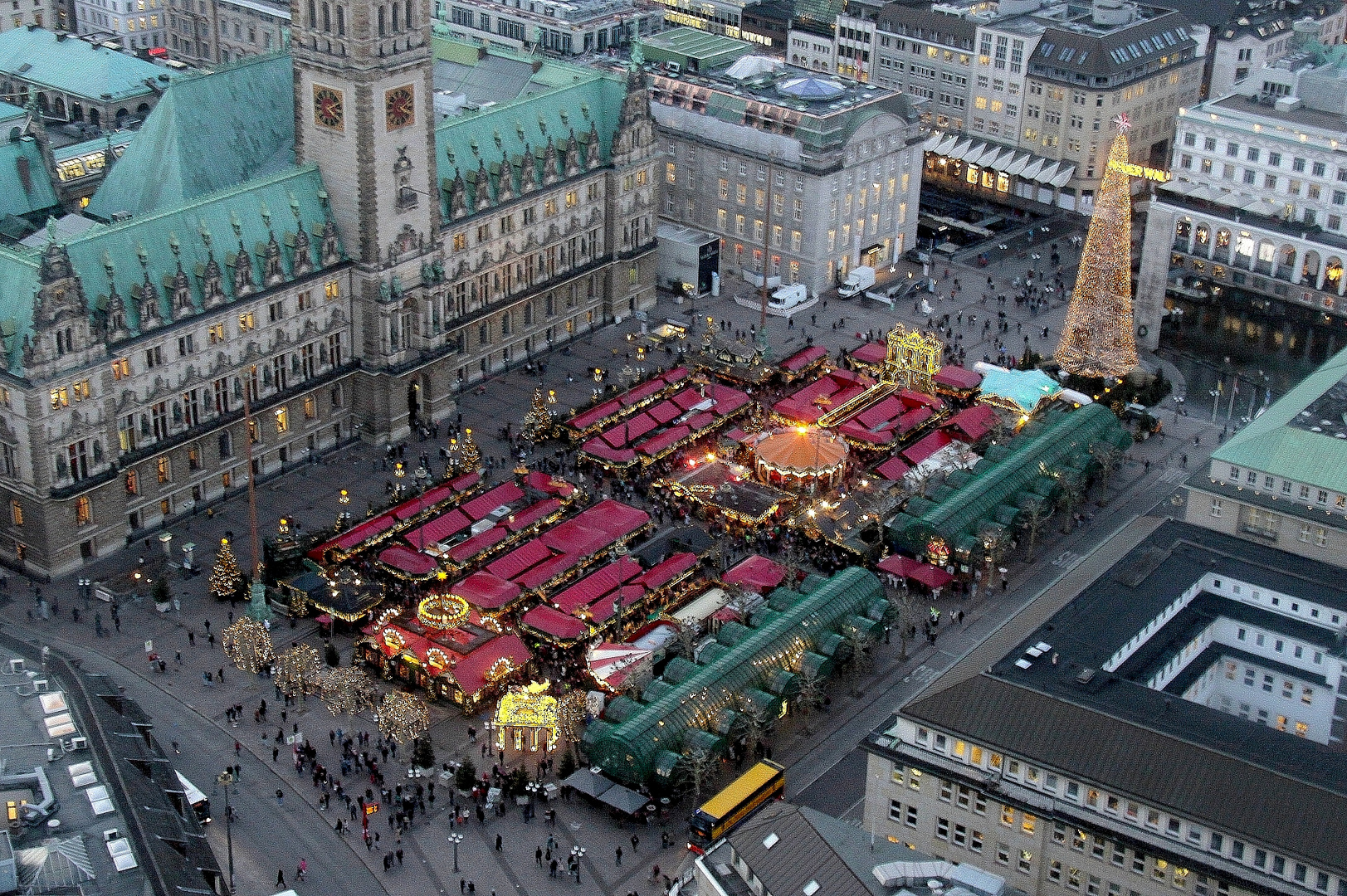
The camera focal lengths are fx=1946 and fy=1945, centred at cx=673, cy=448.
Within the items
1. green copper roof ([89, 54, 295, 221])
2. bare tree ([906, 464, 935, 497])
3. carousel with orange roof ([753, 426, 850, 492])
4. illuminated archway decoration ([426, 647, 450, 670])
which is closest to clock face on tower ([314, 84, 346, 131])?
green copper roof ([89, 54, 295, 221])

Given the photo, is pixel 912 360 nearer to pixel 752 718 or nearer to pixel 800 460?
pixel 800 460

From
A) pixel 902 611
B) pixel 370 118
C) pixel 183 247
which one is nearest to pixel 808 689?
pixel 902 611

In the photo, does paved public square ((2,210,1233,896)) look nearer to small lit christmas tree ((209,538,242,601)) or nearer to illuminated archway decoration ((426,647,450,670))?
small lit christmas tree ((209,538,242,601))

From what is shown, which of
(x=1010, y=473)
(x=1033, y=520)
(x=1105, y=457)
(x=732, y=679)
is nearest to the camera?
(x=732, y=679)

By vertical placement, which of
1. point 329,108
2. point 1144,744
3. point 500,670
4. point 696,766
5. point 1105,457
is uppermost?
point 329,108

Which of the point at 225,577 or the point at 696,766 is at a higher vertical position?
the point at 225,577

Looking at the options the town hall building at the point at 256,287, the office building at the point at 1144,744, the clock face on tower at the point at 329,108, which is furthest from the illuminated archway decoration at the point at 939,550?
the clock face on tower at the point at 329,108

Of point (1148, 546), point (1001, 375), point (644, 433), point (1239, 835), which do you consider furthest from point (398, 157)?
point (1239, 835)
